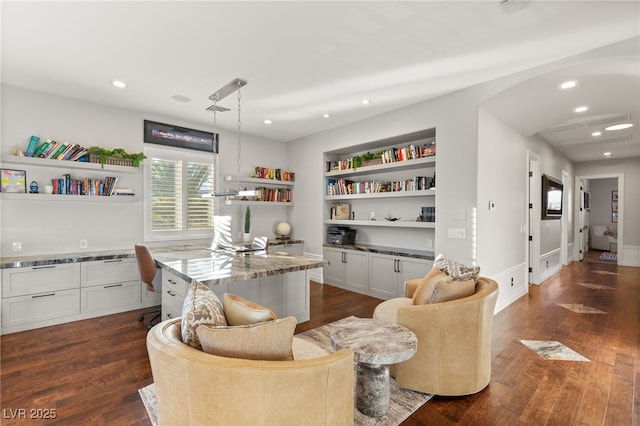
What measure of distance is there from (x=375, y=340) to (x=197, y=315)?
1.10m

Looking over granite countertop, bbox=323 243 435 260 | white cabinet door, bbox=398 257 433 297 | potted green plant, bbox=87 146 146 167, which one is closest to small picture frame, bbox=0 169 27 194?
potted green plant, bbox=87 146 146 167

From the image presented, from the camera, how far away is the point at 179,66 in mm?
3191

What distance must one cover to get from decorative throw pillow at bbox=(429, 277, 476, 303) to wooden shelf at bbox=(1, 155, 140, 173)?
4.29 m

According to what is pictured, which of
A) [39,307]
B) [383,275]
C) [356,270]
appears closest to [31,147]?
[39,307]

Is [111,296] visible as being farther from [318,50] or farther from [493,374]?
[493,374]

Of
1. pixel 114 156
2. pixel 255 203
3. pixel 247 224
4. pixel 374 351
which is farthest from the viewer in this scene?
pixel 255 203

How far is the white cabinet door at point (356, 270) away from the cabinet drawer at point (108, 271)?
3193mm

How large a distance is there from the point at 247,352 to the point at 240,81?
3134 millimetres

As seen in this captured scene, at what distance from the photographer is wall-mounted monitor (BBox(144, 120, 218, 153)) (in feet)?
15.5

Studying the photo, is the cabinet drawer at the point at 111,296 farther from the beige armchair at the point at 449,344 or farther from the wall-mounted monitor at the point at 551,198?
the wall-mounted monitor at the point at 551,198

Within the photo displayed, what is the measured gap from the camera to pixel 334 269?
18.2 feet

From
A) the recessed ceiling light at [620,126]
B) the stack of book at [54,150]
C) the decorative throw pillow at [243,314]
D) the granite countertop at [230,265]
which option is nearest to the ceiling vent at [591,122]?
the recessed ceiling light at [620,126]

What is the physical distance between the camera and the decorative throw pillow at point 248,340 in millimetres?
1321

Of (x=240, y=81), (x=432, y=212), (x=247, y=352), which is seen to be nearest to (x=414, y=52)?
(x=240, y=81)
